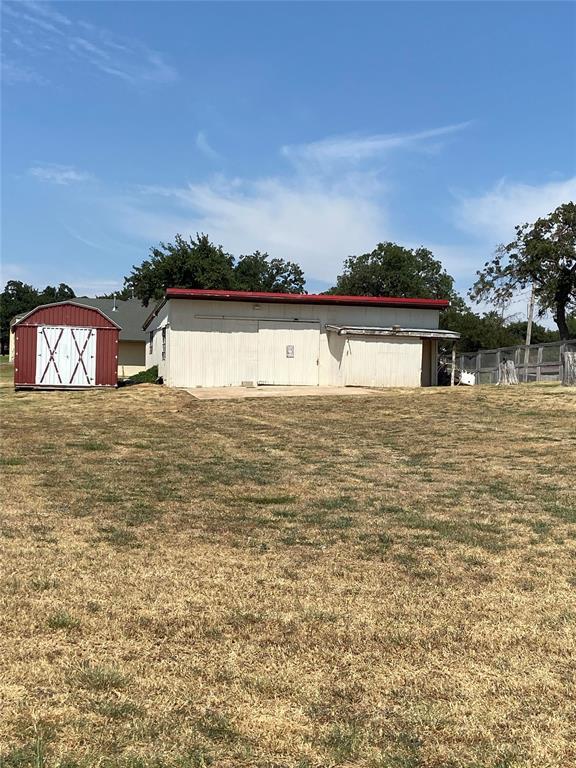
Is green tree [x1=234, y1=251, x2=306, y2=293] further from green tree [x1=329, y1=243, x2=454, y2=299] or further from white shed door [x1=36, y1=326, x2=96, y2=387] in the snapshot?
A: white shed door [x1=36, y1=326, x2=96, y2=387]

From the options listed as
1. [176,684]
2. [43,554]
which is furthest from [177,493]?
[176,684]

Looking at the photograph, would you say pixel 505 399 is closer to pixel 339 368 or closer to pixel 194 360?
pixel 339 368

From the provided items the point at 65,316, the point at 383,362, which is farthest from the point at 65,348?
the point at 383,362

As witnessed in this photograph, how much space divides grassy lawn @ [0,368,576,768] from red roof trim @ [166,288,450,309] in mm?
14616

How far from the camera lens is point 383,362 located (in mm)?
24062

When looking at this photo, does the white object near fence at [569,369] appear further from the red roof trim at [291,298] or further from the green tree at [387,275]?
the green tree at [387,275]

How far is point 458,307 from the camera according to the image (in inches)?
2800

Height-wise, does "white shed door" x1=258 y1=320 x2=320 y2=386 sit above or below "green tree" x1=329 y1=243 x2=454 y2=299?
below

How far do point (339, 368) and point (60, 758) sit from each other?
71.3ft

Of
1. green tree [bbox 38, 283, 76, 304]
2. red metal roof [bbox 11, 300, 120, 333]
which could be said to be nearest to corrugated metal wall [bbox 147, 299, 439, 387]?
red metal roof [bbox 11, 300, 120, 333]

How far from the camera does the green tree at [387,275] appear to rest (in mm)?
67438

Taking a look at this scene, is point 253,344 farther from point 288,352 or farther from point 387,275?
point 387,275

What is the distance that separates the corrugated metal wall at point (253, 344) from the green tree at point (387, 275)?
43141 millimetres

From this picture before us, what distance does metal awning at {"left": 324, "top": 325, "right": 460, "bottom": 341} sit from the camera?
925 inches
